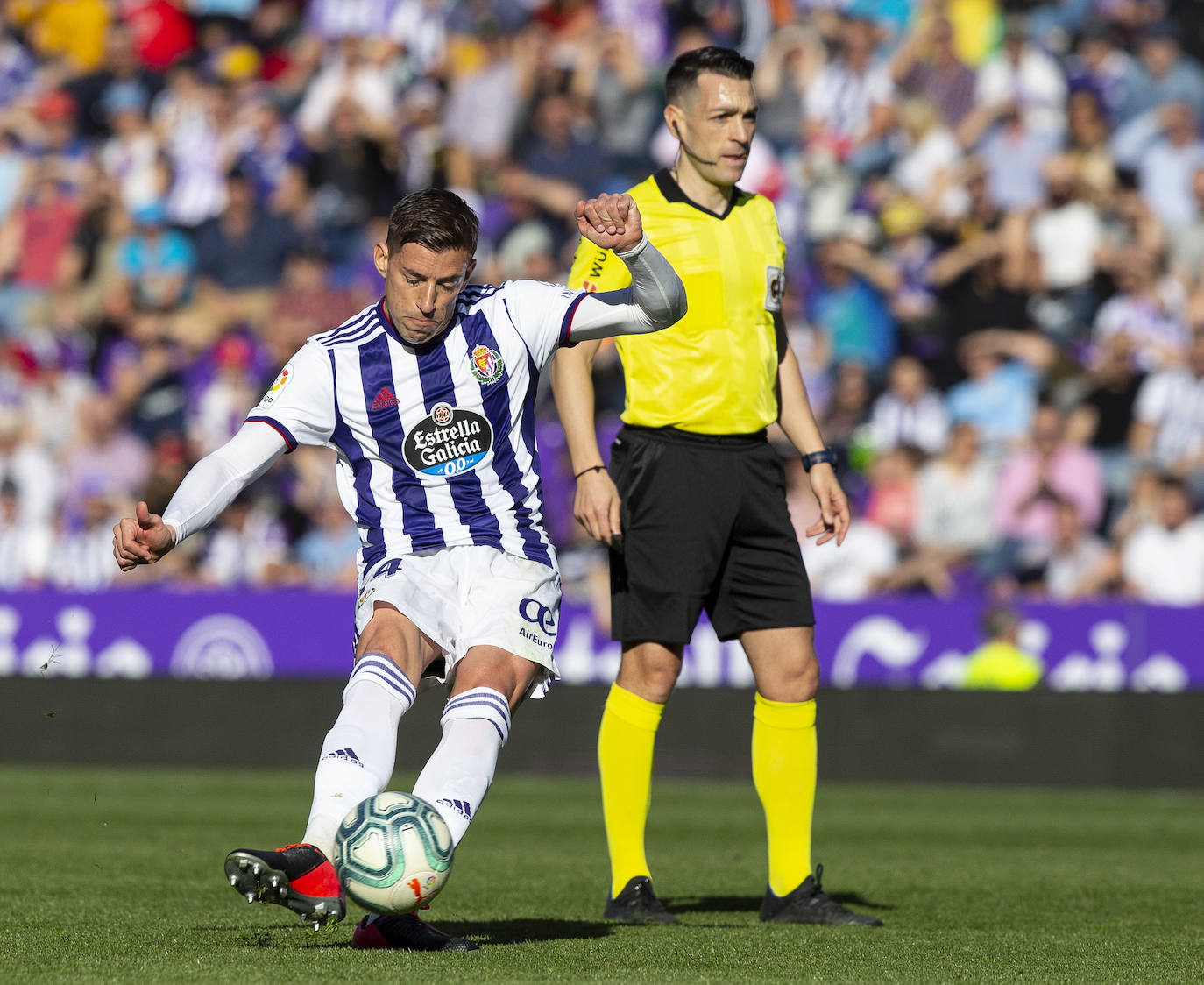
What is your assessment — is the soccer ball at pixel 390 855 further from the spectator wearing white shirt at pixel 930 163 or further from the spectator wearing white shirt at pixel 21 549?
the spectator wearing white shirt at pixel 930 163

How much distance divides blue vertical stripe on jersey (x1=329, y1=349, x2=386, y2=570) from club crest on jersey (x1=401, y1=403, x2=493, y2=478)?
13cm

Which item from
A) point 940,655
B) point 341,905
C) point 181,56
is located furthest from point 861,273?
point 341,905

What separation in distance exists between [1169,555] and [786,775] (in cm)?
651

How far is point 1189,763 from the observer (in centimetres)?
1044

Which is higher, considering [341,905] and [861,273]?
[861,273]

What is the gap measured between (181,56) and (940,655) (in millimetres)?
9087

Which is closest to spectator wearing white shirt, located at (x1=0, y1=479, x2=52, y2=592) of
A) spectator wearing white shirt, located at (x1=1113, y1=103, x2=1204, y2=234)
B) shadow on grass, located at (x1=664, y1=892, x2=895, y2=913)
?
spectator wearing white shirt, located at (x1=1113, y1=103, x2=1204, y2=234)

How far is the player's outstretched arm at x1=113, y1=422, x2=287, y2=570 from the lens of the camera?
3.85 metres

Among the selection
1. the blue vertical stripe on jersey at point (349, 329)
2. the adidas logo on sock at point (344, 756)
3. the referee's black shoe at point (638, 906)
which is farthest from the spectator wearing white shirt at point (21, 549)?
the adidas logo on sock at point (344, 756)

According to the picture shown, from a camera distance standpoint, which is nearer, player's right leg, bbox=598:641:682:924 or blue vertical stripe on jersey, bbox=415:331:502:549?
blue vertical stripe on jersey, bbox=415:331:502:549

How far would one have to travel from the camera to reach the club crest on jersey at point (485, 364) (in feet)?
14.5

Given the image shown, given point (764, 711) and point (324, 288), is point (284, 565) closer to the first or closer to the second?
point (324, 288)

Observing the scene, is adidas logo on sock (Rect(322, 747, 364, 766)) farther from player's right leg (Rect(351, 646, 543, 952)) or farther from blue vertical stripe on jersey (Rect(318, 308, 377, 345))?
blue vertical stripe on jersey (Rect(318, 308, 377, 345))

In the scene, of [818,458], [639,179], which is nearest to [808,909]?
[818,458]
